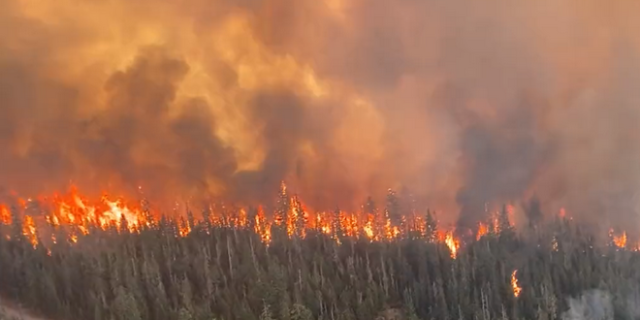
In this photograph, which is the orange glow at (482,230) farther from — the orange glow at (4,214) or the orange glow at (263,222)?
the orange glow at (4,214)

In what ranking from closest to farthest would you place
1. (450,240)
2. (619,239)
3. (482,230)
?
(450,240)
(619,239)
(482,230)

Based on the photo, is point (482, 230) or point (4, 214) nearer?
point (4, 214)

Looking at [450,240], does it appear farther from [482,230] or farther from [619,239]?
[619,239]

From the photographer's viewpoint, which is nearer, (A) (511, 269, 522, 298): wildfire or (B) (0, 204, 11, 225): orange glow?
(B) (0, 204, 11, 225): orange glow

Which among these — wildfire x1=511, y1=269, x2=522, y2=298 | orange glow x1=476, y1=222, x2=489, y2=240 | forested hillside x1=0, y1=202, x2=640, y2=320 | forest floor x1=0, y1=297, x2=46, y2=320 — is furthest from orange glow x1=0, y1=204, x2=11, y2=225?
orange glow x1=476, y1=222, x2=489, y2=240

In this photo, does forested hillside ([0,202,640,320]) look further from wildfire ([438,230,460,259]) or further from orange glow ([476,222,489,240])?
orange glow ([476,222,489,240])

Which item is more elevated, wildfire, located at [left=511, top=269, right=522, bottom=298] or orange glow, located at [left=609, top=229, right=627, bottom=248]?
orange glow, located at [left=609, top=229, right=627, bottom=248]

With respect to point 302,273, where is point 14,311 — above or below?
below

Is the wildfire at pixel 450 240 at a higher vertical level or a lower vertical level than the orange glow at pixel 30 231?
lower

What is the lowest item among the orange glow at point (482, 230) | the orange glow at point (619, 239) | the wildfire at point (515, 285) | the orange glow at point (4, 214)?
the wildfire at point (515, 285)

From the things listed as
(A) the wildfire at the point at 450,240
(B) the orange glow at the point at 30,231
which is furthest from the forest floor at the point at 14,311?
(A) the wildfire at the point at 450,240

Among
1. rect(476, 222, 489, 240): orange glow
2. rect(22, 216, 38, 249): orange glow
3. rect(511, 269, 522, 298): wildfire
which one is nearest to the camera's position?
rect(22, 216, 38, 249): orange glow

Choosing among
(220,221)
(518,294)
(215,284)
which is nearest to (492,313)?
(518,294)

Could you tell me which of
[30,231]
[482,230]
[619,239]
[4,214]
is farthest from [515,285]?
[4,214]
